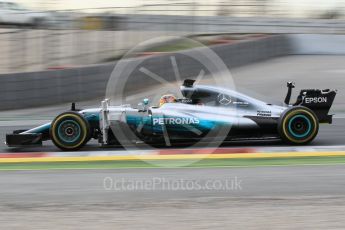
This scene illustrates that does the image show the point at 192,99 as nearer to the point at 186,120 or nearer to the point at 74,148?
the point at 186,120

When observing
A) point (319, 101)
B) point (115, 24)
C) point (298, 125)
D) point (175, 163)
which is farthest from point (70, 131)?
point (115, 24)

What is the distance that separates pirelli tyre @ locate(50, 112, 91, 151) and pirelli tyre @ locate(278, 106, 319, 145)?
115 inches

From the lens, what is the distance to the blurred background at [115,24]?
18469mm

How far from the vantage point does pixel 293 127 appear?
30.3ft

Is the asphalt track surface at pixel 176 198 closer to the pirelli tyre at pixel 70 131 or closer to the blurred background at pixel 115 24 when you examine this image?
the pirelli tyre at pixel 70 131

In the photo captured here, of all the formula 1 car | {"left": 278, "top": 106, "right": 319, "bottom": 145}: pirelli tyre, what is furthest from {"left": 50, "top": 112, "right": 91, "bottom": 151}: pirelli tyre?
{"left": 278, "top": 106, "right": 319, "bottom": 145}: pirelli tyre

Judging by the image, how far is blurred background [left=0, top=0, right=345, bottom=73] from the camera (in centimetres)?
1847

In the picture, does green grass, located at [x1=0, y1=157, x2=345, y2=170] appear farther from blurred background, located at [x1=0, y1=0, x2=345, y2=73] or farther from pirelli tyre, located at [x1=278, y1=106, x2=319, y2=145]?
blurred background, located at [x1=0, y1=0, x2=345, y2=73]

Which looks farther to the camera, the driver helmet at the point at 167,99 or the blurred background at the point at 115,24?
the blurred background at the point at 115,24

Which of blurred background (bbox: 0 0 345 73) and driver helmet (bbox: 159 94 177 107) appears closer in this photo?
driver helmet (bbox: 159 94 177 107)

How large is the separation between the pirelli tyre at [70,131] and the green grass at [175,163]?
2.83ft

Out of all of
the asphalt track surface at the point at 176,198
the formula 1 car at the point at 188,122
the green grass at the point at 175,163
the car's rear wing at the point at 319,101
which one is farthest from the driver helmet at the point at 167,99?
the car's rear wing at the point at 319,101

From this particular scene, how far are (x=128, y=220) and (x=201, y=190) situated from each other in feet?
4.80

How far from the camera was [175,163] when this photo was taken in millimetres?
8211
